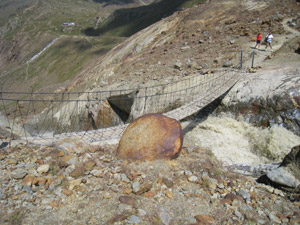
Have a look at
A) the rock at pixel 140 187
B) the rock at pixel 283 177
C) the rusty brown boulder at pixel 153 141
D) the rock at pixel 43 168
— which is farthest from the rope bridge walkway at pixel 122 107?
the rock at pixel 283 177

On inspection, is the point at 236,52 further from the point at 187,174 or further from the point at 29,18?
the point at 29,18

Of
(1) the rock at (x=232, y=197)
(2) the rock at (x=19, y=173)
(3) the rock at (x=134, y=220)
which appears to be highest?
(2) the rock at (x=19, y=173)

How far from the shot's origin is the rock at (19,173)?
441cm

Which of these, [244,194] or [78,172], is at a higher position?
[78,172]

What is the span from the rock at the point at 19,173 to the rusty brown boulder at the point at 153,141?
2.01m

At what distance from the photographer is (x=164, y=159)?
18.2ft

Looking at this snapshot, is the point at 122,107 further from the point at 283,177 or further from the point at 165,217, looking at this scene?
the point at 165,217

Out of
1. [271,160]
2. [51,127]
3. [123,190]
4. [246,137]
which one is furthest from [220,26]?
[123,190]

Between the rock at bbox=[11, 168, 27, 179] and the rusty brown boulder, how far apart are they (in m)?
2.01

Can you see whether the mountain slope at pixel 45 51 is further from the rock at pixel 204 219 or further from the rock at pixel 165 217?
the rock at pixel 204 219

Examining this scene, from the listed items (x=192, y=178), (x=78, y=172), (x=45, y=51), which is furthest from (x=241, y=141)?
(x=45, y=51)

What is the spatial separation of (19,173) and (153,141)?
274cm

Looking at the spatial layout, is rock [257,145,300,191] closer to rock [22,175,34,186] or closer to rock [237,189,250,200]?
rock [237,189,250,200]

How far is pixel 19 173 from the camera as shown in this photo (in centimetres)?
450
